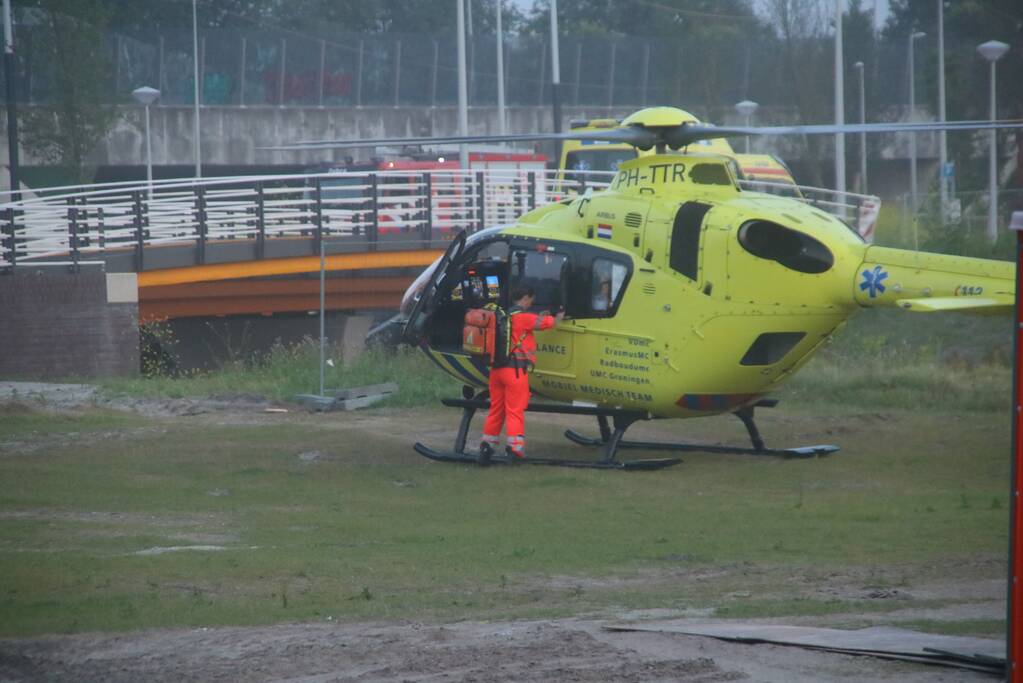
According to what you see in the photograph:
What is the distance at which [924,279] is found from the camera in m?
13.0

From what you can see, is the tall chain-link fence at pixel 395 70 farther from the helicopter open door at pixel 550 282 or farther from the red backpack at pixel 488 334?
the red backpack at pixel 488 334

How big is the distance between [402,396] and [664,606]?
38.2ft

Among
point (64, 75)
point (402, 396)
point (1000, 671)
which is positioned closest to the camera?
point (1000, 671)

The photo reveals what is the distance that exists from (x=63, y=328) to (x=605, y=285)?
1157cm

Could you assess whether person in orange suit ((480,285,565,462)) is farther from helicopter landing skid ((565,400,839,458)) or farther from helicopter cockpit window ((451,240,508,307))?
helicopter landing skid ((565,400,839,458))

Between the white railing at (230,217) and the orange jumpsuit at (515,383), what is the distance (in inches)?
324

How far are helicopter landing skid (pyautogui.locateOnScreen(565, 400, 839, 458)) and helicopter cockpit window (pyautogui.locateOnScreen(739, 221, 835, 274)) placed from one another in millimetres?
1988

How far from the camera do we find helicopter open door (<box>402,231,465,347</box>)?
51.6 ft

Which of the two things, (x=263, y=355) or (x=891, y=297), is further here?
(x=263, y=355)

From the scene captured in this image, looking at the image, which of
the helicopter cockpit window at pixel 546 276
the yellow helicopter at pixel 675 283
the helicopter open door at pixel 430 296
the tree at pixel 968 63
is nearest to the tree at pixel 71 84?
the tree at pixel 968 63

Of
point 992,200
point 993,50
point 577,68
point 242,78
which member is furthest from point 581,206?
point 242,78

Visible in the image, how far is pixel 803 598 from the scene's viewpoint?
9.15 metres

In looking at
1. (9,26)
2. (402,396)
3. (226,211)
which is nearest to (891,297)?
(402,396)

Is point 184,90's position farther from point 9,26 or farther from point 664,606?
point 664,606
